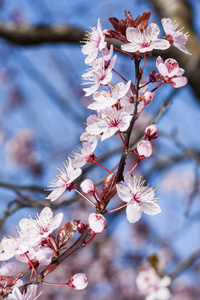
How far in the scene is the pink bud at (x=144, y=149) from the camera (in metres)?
0.80

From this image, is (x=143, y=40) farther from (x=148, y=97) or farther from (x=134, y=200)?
(x=134, y=200)

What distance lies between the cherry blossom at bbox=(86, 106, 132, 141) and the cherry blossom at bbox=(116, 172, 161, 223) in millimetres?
111

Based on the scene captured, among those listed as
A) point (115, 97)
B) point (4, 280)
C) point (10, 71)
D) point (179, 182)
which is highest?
point (10, 71)

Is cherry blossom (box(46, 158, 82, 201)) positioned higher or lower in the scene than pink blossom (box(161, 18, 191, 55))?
lower

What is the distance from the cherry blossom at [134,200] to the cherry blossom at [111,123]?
11 centimetres

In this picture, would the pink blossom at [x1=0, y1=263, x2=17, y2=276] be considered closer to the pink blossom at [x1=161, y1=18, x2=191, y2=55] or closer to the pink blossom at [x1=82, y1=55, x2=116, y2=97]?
the pink blossom at [x1=82, y1=55, x2=116, y2=97]

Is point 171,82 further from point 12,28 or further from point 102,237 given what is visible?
point 102,237

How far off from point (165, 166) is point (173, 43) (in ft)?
8.37

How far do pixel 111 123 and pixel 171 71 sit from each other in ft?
0.76

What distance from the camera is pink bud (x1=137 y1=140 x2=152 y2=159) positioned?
2.63ft

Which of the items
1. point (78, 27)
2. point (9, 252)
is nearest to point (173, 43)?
point (9, 252)

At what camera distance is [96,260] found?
5.00 metres

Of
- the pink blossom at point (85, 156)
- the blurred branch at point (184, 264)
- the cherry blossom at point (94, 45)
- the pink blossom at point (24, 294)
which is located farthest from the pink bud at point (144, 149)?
the blurred branch at point (184, 264)

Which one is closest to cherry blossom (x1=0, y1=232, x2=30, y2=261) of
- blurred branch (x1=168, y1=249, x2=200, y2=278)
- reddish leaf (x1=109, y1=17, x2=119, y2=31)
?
reddish leaf (x1=109, y1=17, x2=119, y2=31)
